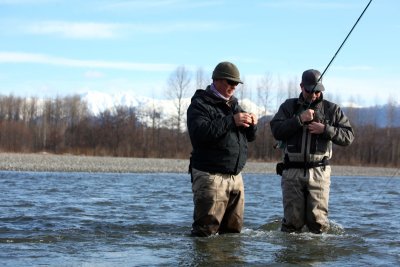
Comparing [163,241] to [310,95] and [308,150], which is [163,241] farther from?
[310,95]

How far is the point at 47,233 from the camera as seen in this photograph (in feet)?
26.6

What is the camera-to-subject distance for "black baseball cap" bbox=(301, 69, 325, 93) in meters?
7.40

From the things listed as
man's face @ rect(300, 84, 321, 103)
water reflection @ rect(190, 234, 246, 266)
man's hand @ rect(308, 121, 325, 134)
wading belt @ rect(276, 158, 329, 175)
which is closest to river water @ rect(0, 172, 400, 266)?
water reflection @ rect(190, 234, 246, 266)

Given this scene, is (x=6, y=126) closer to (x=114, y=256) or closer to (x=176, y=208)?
(x=176, y=208)

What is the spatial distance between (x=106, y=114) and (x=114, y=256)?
2883 inches

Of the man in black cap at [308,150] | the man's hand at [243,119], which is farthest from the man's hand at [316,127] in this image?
the man's hand at [243,119]

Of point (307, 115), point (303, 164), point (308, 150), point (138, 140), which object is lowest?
point (303, 164)

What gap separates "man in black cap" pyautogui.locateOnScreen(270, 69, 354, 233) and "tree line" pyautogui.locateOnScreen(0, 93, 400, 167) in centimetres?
5933

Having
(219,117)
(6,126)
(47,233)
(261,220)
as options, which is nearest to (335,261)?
(219,117)

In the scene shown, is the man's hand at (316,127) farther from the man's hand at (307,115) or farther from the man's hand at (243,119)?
the man's hand at (243,119)

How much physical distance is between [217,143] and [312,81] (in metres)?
1.41

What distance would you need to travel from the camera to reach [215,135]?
6773 mm

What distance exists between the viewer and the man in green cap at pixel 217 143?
6895mm

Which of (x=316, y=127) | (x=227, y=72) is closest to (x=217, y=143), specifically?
(x=227, y=72)
